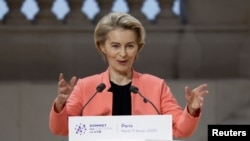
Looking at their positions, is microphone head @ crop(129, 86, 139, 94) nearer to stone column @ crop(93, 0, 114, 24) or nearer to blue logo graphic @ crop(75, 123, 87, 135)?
blue logo graphic @ crop(75, 123, 87, 135)

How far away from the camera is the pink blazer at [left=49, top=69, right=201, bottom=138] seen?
2418mm

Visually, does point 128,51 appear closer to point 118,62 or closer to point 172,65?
point 118,62

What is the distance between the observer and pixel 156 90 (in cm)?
250

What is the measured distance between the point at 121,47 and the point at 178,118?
0.37 meters

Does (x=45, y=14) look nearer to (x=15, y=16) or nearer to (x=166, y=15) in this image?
(x=15, y=16)

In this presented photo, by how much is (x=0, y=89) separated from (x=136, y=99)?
2787 mm

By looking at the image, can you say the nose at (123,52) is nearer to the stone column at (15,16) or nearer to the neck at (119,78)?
the neck at (119,78)

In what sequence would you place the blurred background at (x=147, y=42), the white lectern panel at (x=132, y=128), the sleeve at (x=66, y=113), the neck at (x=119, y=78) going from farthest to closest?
the blurred background at (x=147, y=42), the neck at (x=119, y=78), the sleeve at (x=66, y=113), the white lectern panel at (x=132, y=128)

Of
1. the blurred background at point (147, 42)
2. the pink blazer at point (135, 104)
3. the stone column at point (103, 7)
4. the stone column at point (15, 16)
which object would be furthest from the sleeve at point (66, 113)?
A: the stone column at point (15, 16)

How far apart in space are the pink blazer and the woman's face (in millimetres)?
86

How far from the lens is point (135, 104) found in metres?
2.46

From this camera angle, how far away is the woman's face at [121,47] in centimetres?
243

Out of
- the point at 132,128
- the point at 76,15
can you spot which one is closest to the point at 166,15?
the point at 76,15

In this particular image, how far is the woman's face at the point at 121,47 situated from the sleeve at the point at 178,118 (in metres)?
0.20
